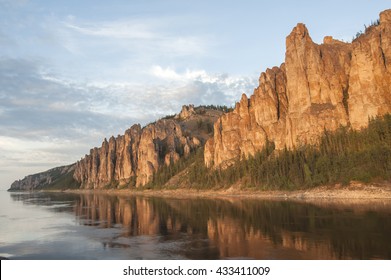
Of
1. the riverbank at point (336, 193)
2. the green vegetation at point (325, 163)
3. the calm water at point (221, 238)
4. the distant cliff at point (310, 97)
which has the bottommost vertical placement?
the calm water at point (221, 238)

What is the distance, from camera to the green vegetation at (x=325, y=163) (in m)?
85.8

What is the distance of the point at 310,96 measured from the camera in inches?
5148

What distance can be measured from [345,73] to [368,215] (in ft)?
285

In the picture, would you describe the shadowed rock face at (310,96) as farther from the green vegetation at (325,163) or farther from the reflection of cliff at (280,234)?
the reflection of cliff at (280,234)

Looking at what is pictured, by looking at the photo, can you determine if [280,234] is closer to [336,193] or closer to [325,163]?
[336,193]

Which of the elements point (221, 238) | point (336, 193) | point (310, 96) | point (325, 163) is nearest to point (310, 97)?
point (310, 96)

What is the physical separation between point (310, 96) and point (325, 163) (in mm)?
39438

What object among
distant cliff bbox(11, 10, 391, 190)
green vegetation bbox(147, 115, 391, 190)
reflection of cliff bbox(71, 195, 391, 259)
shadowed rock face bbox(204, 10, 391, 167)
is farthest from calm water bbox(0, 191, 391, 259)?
shadowed rock face bbox(204, 10, 391, 167)

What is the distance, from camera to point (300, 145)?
393ft

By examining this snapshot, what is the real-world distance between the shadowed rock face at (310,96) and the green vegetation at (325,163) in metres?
6.00

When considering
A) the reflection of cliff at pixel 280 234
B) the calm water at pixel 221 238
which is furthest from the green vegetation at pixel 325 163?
the reflection of cliff at pixel 280 234
